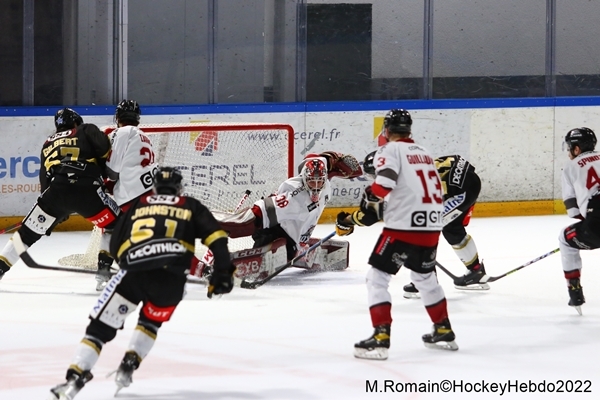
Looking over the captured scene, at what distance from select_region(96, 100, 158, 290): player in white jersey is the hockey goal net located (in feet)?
3.67

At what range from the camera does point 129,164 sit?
6.43m

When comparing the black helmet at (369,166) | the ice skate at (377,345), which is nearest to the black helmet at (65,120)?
the black helmet at (369,166)

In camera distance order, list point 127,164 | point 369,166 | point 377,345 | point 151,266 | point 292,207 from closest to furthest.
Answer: point 151,266 < point 377,345 < point 369,166 < point 127,164 < point 292,207

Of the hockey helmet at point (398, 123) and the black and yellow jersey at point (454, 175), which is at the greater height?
the hockey helmet at point (398, 123)

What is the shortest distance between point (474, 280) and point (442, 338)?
1.69m

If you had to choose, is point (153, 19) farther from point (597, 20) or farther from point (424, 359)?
point (424, 359)

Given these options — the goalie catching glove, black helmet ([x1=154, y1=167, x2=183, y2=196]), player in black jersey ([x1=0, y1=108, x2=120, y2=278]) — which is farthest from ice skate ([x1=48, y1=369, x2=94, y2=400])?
player in black jersey ([x1=0, y1=108, x2=120, y2=278])

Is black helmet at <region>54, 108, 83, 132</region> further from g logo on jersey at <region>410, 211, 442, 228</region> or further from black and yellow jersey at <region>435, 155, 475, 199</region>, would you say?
g logo on jersey at <region>410, 211, 442, 228</region>

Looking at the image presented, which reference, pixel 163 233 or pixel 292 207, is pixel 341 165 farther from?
pixel 163 233

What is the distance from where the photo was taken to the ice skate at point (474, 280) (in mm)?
6641

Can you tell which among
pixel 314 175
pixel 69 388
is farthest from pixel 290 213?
pixel 69 388

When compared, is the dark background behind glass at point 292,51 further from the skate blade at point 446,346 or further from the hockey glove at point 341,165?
the skate blade at point 446,346

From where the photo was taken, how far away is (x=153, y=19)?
9.50 m

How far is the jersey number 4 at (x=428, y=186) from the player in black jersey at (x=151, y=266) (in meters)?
1.14
